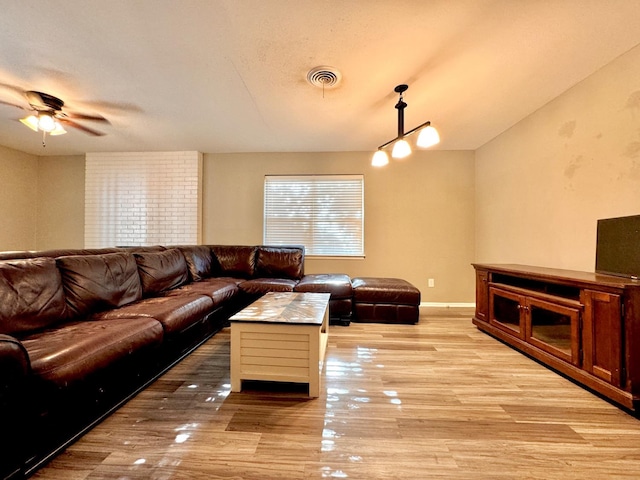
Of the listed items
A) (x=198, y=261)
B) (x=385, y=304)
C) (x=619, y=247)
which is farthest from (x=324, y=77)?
(x=198, y=261)

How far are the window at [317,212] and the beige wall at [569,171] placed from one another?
1980 millimetres

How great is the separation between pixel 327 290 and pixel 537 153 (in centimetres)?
285

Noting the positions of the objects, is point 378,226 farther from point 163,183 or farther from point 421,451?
point 163,183

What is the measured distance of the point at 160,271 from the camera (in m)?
2.78

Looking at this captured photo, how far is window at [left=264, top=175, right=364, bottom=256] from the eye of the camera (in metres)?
4.26

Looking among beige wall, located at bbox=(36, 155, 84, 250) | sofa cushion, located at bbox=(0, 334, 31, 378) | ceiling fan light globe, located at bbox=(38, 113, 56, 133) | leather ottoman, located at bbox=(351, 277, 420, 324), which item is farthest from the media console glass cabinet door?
beige wall, located at bbox=(36, 155, 84, 250)

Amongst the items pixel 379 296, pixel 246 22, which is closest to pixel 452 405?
pixel 379 296

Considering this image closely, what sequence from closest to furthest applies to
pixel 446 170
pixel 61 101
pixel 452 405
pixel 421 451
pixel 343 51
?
pixel 421 451 → pixel 452 405 → pixel 343 51 → pixel 61 101 → pixel 446 170

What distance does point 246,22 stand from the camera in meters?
1.71

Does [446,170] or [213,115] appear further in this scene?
[446,170]

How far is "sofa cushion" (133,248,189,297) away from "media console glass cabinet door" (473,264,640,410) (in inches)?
139

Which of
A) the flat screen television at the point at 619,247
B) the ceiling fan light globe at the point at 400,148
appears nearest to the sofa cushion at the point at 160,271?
the ceiling fan light globe at the point at 400,148

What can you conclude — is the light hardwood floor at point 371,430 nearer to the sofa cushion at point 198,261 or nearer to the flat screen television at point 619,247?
the flat screen television at point 619,247

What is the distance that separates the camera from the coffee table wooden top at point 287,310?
1.74 m
